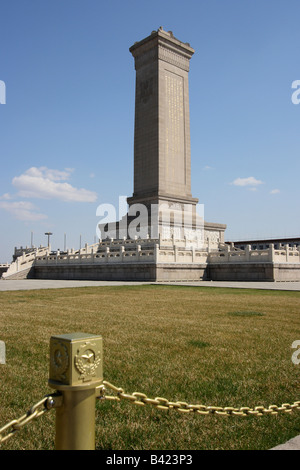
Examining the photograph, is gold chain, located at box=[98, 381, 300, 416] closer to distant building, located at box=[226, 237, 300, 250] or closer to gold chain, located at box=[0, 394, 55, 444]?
gold chain, located at box=[0, 394, 55, 444]

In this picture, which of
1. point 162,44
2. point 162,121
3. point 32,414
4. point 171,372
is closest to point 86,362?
point 32,414

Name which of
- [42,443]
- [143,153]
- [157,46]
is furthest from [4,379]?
[157,46]

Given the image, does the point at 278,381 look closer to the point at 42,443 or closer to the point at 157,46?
the point at 42,443

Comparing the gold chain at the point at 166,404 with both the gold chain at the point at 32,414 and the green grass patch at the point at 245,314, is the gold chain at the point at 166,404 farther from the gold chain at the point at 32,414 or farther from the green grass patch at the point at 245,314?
the green grass patch at the point at 245,314

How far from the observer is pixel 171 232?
108 ft

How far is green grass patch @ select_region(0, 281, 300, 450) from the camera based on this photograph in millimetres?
2775

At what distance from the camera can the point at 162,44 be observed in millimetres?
34656

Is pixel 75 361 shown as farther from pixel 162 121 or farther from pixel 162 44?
pixel 162 44

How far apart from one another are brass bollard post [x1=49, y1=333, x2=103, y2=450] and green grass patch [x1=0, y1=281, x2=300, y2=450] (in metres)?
0.75

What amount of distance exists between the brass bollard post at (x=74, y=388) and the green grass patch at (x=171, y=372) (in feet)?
2.46

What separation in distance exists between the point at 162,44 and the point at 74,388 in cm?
3696

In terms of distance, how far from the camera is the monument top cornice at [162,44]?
113ft

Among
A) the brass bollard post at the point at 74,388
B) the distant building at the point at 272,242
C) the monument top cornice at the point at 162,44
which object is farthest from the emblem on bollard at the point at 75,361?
the distant building at the point at 272,242

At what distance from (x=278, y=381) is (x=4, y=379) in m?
2.66
